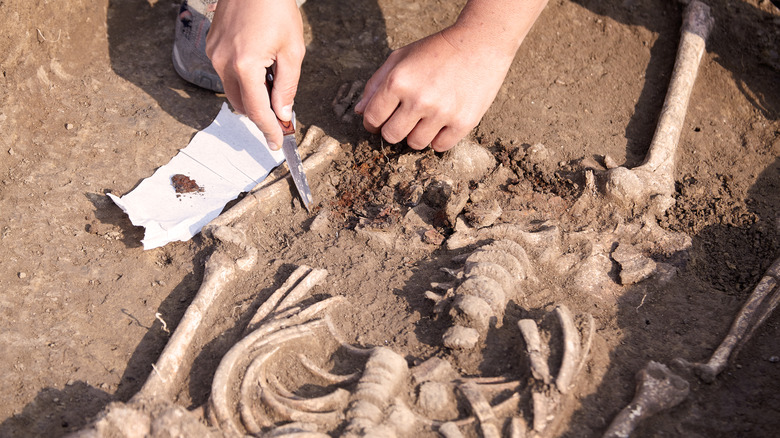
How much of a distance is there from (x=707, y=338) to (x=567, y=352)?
875 millimetres

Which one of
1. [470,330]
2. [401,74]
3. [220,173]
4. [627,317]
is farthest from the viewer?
[220,173]

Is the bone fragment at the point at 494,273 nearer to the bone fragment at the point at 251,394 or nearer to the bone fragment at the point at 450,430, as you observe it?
the bone fragment at the point at 450,430

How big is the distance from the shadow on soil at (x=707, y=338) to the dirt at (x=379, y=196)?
1 centimetres

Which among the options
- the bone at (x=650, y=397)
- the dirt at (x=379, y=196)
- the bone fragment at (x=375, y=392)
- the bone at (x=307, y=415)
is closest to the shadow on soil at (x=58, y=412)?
the dirt at (x=379, y=196)

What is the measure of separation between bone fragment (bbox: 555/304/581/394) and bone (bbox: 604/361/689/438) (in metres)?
0.23

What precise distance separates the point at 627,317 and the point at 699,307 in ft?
1.30

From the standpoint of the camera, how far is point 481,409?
232 cm

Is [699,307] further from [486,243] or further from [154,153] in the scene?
[154,153]

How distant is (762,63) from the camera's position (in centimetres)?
432

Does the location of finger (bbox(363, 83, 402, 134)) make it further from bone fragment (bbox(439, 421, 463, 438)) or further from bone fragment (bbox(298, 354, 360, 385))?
bone fragment (bbox(439, 421, 463, 438))

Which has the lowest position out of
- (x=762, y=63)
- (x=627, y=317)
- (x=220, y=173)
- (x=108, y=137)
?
(x=108, y=137)

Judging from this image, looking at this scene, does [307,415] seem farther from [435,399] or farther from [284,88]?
[284,88]

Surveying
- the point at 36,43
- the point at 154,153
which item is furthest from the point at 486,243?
the point at 36,43

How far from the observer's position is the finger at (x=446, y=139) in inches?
134
